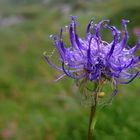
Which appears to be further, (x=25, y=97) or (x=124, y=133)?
(x=25, y=97)

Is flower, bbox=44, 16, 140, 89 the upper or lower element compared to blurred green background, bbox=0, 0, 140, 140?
upper

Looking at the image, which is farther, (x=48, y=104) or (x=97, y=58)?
(x=48, y=104)

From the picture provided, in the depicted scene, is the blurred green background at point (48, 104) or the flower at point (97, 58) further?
the blurred green background at point (48, 104)

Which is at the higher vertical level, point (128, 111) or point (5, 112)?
point (128, 111)

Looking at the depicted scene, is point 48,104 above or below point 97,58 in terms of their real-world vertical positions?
below

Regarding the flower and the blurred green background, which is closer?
the flower

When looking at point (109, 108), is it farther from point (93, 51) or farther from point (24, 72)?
point (24, 72)

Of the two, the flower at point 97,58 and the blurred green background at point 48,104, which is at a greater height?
the flower at point 97,58

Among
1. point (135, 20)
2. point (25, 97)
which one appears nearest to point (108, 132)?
point (25, 97)
